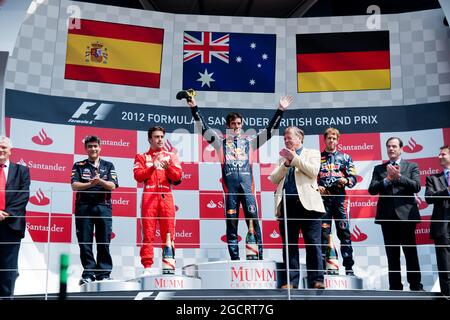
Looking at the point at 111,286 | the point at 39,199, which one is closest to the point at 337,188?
the point at 111,286

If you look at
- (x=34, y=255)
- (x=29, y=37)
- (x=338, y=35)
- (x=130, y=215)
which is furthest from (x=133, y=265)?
(x=338, y=35)

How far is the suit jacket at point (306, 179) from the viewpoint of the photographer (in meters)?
5.06

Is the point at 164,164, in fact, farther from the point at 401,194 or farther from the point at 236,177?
the point at 401,194

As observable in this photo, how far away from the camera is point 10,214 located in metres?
4.97

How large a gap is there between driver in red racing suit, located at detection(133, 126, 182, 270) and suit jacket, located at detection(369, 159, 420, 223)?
4.72ft

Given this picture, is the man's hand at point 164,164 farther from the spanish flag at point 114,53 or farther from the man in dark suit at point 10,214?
the spanish flag at point 114,53

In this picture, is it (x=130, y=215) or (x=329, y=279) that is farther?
(x=130, y=215)

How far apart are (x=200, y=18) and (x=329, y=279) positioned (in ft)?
11.3

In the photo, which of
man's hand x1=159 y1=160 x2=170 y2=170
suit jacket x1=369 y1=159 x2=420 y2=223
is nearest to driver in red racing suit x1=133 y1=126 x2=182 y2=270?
man's hand x1=159 y1=160 x2=170 y2=170

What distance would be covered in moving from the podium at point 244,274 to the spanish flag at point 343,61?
2866 millimetres

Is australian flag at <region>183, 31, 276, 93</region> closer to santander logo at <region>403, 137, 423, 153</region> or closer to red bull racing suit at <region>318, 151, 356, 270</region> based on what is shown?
santander logo at <region>403, 137, 423, 153</region>

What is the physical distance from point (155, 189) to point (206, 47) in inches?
100
